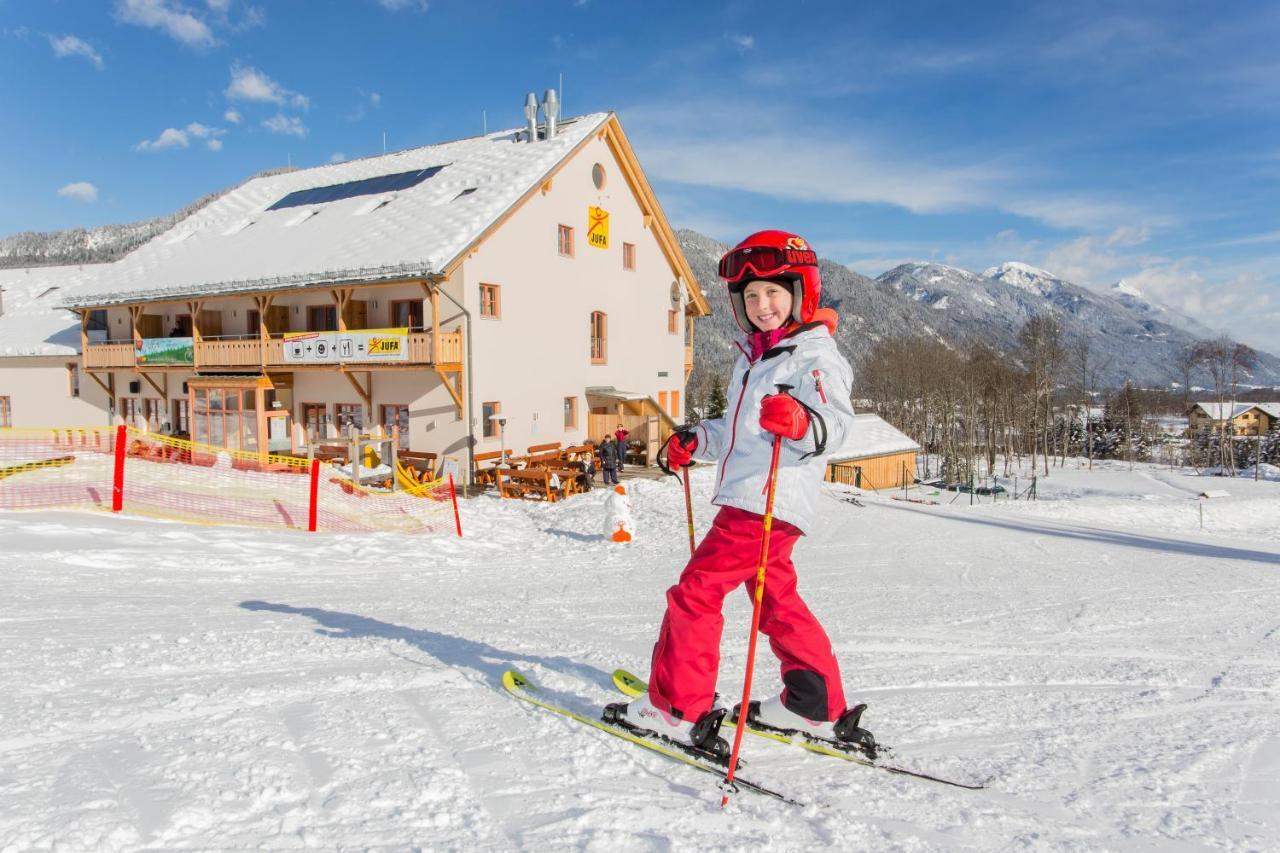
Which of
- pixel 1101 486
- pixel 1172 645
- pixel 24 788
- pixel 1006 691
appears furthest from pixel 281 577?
pixel 1101 486

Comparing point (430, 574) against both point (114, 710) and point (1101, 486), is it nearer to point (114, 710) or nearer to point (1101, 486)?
point (114, 710)

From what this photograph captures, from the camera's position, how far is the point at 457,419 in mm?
19156

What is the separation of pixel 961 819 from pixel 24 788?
10.8 feet

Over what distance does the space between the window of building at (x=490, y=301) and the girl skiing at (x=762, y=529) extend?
1711 cm

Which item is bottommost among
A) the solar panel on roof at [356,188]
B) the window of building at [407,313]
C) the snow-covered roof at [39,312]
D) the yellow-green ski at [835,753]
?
the yellow-green ski at [835,753]

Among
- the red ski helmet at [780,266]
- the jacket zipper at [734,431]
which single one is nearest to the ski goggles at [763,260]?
the red ski helmet at [780,266]

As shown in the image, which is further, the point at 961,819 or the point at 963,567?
the point at 963,567

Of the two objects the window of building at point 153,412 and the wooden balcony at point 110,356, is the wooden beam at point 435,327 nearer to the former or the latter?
the wooden balcony at point 110,356

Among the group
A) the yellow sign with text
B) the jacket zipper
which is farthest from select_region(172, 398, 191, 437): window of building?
the jacket zipper

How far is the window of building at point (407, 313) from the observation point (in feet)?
65.6

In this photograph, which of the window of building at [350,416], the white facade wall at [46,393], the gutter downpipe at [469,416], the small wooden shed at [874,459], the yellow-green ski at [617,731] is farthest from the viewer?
the small wooden shed at [874,459]

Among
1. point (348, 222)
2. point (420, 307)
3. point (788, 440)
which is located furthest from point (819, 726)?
point (348, 222)

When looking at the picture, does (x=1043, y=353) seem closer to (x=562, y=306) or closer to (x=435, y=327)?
(x=562, y=306)

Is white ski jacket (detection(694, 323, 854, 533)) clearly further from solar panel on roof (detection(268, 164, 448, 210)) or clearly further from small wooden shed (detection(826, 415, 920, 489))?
small wooden shed (detection(826, 415, 920, 489))
